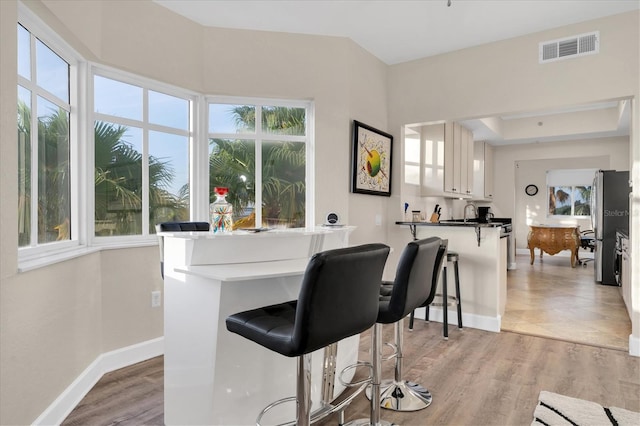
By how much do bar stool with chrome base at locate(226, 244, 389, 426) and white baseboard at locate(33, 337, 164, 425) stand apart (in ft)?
4.34

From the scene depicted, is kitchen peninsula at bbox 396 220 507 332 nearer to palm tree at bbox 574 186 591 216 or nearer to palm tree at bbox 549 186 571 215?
palm tree at bbox 549 186 571 215

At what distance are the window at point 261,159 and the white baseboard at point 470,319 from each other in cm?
169

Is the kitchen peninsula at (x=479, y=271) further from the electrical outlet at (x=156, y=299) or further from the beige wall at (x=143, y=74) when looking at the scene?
the electrical outlet at (x=156, y=299)

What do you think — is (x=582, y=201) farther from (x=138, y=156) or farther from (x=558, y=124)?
(x=138, y=156)

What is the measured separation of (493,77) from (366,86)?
1232mm

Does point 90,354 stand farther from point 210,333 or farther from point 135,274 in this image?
point 210,333

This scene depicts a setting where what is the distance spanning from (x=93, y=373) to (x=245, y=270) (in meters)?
1.66

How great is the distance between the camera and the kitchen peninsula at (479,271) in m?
3.85

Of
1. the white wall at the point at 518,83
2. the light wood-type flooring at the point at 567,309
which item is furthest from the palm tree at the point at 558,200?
the white wall at the point at 518,83

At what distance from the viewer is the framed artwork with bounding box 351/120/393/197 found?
12.8 ft

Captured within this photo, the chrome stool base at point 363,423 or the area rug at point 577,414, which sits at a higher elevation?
the chrome stool base at point 363,423

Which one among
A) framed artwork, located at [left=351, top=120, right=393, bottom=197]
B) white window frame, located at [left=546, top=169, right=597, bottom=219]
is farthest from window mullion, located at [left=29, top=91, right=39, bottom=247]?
white window frame, located at [left=546, top=169, right=597, bottom=219]

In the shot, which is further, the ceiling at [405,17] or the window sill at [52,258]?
the ceiling at [405,17]

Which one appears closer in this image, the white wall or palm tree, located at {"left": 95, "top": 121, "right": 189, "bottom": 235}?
palm tree, located at {"left": 95, "top": 121, "right": 189, "bottom": 235}
